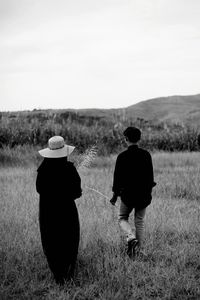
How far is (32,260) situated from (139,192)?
67.9 inches

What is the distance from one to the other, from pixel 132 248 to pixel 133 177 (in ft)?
3.20

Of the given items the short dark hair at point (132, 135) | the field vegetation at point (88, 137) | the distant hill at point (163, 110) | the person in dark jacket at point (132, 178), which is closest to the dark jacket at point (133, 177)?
the person in dark jacket at point (132, 178)

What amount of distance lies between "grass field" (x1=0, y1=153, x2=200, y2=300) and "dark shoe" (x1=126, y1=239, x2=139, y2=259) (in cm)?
11

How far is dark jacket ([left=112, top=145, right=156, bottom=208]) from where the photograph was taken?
18.5 feet

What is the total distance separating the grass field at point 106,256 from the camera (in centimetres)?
474

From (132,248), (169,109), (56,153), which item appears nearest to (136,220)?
(132,248)

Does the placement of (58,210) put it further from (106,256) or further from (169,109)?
(169,109)

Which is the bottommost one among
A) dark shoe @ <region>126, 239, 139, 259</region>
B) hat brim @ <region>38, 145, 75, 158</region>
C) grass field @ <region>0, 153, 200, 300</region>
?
grass field @ <region>0, 153, 200, 300</region>

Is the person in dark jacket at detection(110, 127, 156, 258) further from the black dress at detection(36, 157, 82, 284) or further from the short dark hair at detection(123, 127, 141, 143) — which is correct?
the black dress at detection(36, 157, 82, 284)

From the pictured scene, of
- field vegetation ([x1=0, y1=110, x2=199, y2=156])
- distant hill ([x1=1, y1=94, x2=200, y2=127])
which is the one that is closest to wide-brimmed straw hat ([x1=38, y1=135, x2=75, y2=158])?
field vegetation ([x1=0, y1=110, x2=199, y2=156])

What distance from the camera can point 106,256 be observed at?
557 cm

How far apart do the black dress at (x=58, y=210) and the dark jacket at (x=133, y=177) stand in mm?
972

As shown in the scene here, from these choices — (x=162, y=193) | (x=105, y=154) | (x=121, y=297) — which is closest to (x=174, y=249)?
(x=121, y=297)

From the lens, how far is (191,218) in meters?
7.95
